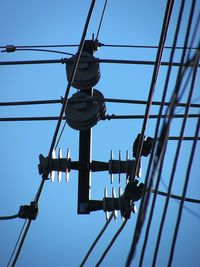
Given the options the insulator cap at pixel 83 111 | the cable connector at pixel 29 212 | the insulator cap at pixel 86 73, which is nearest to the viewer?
the cable connector at pixel 29 212

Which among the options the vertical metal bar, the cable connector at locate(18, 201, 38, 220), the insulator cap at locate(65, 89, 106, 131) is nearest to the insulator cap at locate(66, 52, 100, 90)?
the insulator cap at locate(65, 89, 106, 131)

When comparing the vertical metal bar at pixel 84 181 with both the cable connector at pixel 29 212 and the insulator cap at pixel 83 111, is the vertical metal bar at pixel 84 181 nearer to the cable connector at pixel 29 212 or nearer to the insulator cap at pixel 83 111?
the insulator cap at pixel 83 111

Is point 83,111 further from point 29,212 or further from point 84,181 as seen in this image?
point 29,212

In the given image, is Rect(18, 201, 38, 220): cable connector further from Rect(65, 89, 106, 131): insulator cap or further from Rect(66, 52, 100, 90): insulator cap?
Rect(66, 52, 100, 90): insulator cap

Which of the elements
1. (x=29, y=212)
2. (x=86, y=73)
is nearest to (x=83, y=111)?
(x=86, y=73)

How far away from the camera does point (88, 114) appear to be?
9.08m

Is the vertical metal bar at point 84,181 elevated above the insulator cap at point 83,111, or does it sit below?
below

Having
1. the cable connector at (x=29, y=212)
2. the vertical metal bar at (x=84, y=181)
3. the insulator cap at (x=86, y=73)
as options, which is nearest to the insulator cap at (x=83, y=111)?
the insulator cap at (x=86, y=73)

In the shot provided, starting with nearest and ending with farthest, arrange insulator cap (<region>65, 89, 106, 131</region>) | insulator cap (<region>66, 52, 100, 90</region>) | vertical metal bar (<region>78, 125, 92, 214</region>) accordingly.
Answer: vertical metal bar (<region>78, 125, 92, 214</region>) < insulator cap (<region>65, 89, 106, 131</region>) < insulator cap (<region>66, 52, 100, 90</region>)

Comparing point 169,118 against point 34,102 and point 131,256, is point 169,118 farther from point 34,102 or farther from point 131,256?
point 34,102

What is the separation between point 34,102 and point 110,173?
1.72 m

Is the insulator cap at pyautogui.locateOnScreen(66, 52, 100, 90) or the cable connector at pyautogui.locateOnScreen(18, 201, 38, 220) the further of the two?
the insulator cap at pyautogui.locateOnScreen(66, 52, 100, 90)

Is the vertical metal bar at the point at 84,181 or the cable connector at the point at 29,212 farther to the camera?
the vertical metal bar at the point at 84,181

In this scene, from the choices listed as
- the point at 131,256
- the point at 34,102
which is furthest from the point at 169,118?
the point at 34,102
